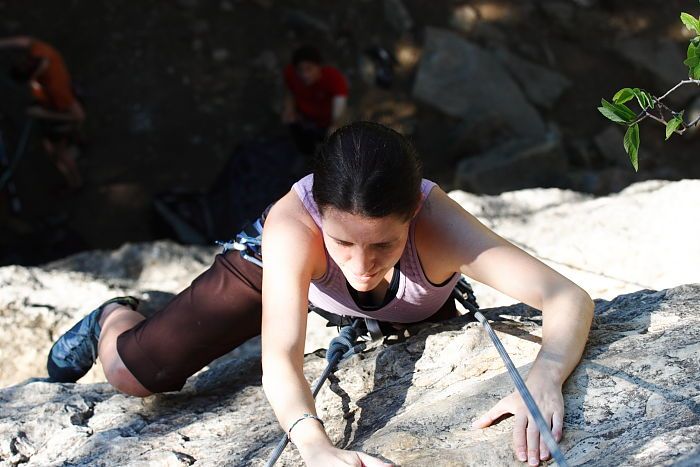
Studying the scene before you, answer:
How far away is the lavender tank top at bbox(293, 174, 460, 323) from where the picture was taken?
78.7 inches

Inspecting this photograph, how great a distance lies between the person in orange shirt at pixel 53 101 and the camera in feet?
18.3

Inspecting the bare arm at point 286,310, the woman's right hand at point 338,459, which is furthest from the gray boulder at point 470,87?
the woman's right hand at point 338,459

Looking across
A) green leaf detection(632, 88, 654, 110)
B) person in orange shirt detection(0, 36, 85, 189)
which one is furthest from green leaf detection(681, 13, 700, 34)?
person in orange shirt detection(0, 36, 85, 189)

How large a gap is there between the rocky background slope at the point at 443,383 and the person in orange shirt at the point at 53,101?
2.67m

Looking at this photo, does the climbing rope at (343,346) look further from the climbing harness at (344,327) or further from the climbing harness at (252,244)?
the climbing harness at (252,244)

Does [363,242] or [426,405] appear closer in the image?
[363,242]

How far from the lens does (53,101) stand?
584cm

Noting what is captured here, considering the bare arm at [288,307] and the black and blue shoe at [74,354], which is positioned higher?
the bare arm at [288,307]

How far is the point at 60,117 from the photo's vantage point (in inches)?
234

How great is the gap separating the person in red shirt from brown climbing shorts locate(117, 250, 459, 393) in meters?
3.26

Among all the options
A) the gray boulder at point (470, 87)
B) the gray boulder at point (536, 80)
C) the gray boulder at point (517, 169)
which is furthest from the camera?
the gray boulder at point (536, 80)

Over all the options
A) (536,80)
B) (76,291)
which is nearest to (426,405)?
(76,291)

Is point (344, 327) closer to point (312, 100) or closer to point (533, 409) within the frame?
point (533, 409)

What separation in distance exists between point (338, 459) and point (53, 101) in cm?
489
